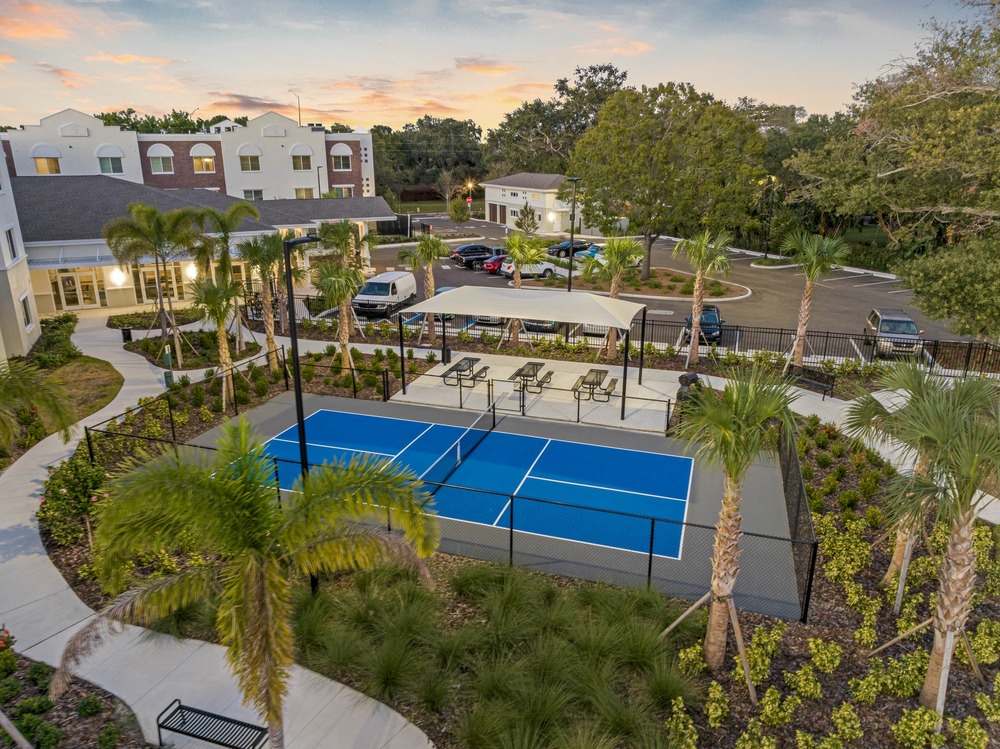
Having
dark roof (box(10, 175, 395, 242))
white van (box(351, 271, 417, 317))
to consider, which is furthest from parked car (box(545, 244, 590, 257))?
white van (box(351, 271, 417, 317))

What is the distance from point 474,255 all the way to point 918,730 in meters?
42.0

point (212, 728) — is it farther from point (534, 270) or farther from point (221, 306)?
point (534, 270)

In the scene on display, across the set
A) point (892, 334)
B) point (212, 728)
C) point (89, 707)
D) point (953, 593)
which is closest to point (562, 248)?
point (892, 334)

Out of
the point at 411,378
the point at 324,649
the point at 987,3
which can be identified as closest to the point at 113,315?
the point at 411,378

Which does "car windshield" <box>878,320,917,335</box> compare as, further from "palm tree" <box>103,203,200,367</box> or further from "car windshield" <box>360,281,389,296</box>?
"palm tree" <box>103,203,200,367</box>

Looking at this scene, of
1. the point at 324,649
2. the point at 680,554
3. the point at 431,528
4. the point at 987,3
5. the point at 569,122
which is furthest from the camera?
the point at 569,122

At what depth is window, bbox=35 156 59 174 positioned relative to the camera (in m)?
47.8

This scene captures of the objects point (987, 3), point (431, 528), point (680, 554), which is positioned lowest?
point (680, 554)

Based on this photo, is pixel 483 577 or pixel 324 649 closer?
pixel 324 649

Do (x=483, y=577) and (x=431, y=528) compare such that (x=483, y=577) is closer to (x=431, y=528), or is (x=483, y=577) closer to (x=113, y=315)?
(x=431, y=528)

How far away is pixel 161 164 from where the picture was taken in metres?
51.8

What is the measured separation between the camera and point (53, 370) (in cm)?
2283

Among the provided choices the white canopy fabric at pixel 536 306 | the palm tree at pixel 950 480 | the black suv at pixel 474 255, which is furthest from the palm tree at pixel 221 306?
the black suv at pixel 474 255

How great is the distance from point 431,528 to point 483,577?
3852 millimetres
